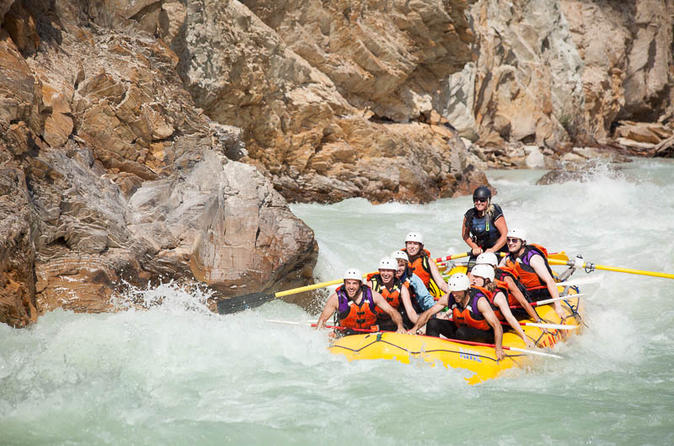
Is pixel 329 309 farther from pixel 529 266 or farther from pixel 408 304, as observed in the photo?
pixel 529 266

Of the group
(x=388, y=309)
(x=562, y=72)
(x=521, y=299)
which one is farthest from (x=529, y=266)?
(x=562, y=72)

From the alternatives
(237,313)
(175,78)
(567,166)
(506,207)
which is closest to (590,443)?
(237,313)

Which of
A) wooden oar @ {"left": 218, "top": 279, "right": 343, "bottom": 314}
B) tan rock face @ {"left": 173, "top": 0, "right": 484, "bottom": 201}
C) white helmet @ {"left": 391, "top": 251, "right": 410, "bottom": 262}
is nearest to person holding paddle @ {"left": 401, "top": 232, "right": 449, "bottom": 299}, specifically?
white helmet @ {"left": 391, "top": 251, "right": 410, "bottom": 262}

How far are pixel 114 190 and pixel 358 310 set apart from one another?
319 centimetres

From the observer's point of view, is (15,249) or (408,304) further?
(408,304)

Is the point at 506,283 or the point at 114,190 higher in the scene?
the point at 114,190

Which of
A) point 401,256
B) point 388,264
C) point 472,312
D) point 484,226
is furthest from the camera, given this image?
point 484,226

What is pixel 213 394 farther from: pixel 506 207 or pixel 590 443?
pixel 506 207

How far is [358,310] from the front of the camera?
6.09 metres

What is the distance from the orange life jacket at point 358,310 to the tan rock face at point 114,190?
158cm

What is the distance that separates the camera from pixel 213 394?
495 cm

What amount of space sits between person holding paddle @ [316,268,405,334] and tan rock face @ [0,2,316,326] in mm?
1528

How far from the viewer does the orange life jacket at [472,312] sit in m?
5.73

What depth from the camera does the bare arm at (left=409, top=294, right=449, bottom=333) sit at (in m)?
6.05
